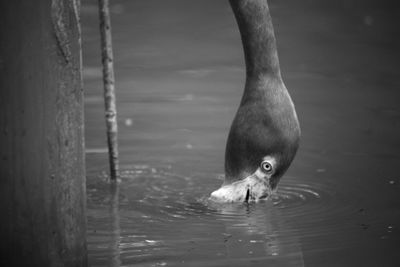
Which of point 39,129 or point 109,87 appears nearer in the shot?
point 39,129

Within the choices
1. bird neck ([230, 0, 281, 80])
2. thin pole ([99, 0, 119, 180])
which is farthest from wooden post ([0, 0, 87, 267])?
thin pole ([99, 0, 119, 180])

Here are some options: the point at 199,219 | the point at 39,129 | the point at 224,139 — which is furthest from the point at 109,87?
the point at 39,129

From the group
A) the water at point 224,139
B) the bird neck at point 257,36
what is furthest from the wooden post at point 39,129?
the bird neck at point 257,36

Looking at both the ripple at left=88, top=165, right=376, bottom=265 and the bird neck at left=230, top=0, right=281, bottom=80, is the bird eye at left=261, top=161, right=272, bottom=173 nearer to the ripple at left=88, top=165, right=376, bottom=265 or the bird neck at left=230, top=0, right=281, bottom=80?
the ripple at left=88, top=165, right=376, bottom=265

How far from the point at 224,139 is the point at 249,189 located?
2409 mm

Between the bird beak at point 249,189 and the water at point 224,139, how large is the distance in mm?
115

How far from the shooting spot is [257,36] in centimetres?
548

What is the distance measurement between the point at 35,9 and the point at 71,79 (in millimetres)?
313

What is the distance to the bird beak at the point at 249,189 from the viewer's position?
18.3 ft

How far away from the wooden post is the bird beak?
200 centimetres

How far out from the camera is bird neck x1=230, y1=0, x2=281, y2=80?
5.38m

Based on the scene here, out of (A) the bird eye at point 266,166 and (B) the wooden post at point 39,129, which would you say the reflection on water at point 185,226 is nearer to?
(A) the bird eye at point 266,166

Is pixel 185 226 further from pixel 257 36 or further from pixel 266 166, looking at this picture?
pixel 257 36

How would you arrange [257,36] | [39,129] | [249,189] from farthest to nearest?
[249,189]
[257,36]
[39,129]
